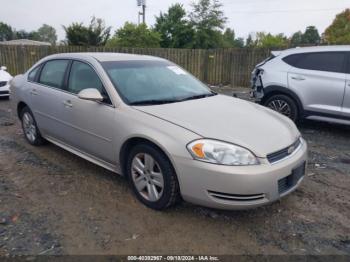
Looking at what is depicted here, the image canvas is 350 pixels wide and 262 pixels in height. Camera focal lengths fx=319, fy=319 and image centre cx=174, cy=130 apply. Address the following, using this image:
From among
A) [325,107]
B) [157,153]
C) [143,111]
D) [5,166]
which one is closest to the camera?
[157,153]

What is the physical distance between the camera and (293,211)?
3326mm

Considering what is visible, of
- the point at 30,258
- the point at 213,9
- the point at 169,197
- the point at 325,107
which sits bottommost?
the point at 30,258

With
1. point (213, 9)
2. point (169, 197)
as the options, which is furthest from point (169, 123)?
point (213, 9)

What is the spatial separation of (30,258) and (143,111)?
65.3 inches

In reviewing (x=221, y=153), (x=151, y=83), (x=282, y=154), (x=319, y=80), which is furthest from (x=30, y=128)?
(x=319, y=80)

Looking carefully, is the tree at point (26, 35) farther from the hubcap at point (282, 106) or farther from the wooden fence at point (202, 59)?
the hubcap at point (282, 106)

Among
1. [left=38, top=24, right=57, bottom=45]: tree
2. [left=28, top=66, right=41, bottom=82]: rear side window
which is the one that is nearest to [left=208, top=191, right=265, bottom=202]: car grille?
[left=28, top=66, right=41, bottom=82]: rear side window

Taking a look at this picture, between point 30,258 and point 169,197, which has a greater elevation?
point 169,197

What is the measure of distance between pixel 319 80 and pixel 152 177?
4.33m

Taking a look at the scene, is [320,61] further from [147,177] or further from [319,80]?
[147,177]

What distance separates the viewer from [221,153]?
279 cm

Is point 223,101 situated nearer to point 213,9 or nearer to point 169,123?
point 169,123

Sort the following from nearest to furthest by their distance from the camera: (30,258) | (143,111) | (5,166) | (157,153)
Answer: (30,258), (157,153), (143,111), (5,166)

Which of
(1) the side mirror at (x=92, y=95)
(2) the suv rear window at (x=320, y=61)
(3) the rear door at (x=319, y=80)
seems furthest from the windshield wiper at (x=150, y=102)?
(2) the suv rear window at (x=320, y=61)
